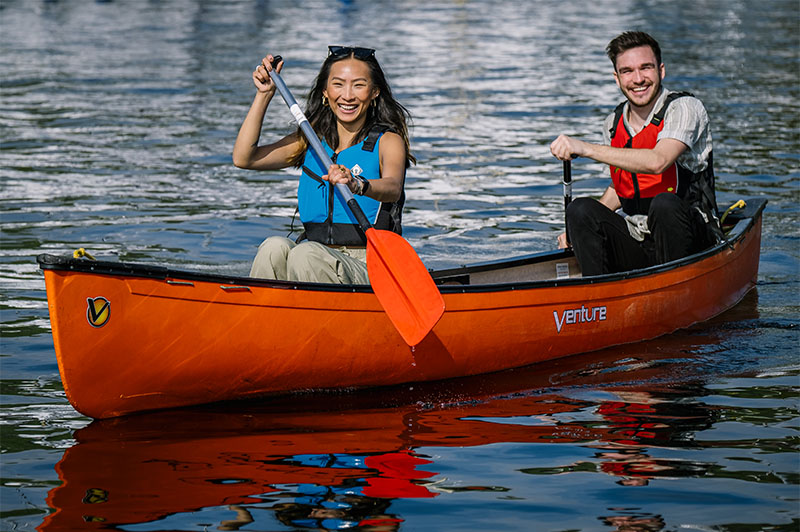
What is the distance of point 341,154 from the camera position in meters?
5.39

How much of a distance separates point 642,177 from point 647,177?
0.03 metres

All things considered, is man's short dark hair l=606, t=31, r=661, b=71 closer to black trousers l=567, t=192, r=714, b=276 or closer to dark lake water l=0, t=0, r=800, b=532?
black trousers l=567, t=192, r=714, b=276

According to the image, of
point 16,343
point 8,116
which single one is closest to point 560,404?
point 16,343

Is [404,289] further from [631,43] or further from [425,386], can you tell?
[631,43]

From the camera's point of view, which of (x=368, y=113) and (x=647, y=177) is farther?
(x=647, y=177)

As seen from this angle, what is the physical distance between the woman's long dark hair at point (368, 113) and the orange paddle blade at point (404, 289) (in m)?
0.50

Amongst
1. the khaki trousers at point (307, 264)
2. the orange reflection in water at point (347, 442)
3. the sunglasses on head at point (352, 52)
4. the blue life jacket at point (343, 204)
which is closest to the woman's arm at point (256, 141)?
the blue life jacket at point (343, 204)

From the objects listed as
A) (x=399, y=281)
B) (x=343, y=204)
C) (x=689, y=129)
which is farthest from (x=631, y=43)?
(x=399, y=281)

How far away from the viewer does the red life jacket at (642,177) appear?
235 inches

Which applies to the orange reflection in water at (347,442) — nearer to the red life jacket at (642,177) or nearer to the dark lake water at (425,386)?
the dark lake water at (425,386)

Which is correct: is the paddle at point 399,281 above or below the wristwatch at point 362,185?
below

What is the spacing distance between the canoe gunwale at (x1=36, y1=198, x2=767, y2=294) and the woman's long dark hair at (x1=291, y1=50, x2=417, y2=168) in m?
0.75

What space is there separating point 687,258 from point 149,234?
4.26m

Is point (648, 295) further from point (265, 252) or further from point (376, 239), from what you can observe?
point (265, 252)
